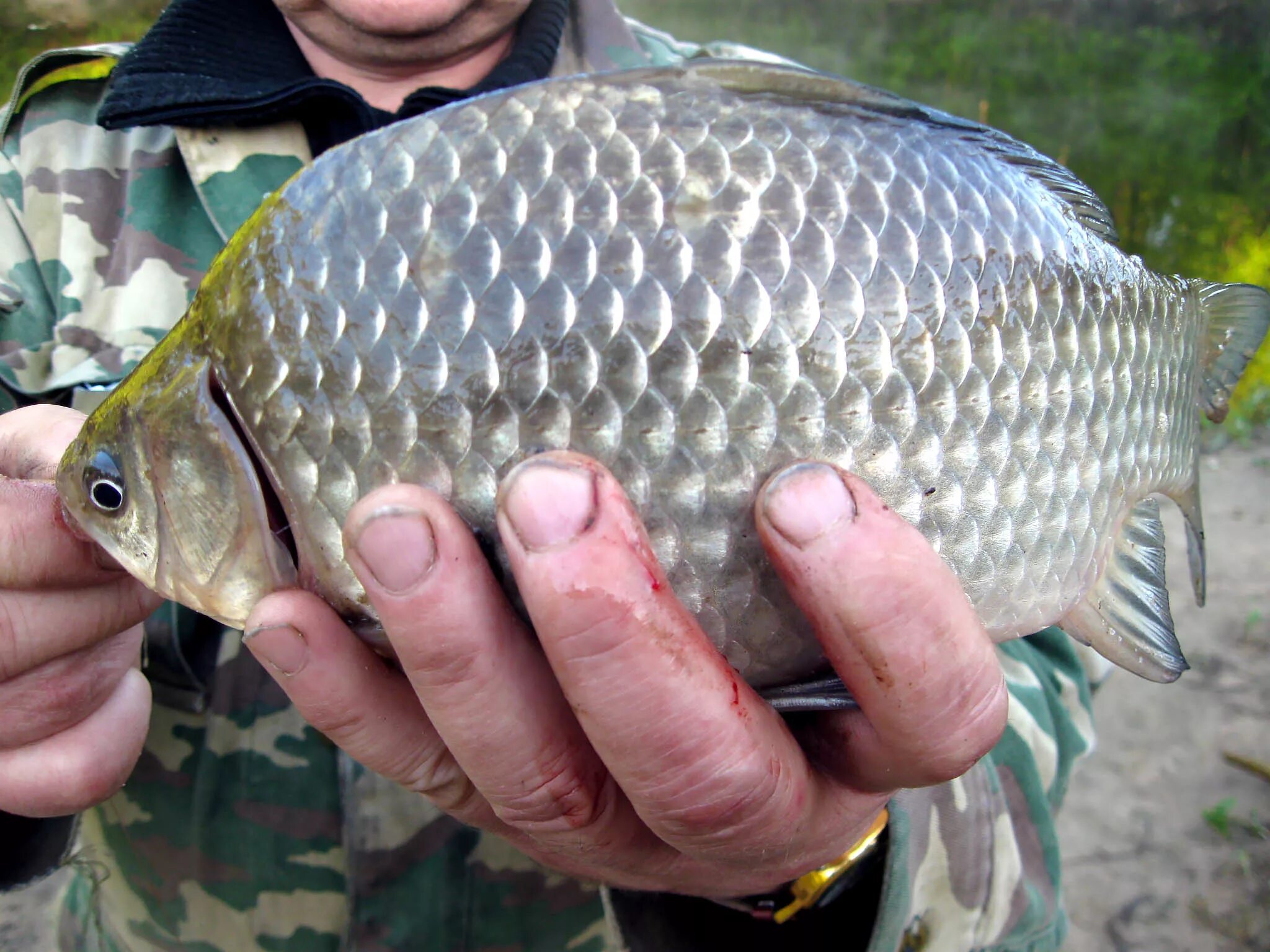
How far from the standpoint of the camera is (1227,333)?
1.13m

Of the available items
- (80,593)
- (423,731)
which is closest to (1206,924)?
(423,731)

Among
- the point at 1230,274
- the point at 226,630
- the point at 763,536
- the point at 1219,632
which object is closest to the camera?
the point at 763,536

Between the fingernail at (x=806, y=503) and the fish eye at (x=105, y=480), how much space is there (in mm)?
610

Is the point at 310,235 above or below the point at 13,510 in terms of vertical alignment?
above

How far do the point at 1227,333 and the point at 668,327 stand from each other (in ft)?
2.61

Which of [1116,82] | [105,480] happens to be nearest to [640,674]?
[105,480]

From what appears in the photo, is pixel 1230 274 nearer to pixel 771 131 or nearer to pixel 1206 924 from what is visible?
pixel 1206 924

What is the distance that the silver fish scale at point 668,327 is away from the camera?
76cm

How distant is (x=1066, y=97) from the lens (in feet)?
33.7

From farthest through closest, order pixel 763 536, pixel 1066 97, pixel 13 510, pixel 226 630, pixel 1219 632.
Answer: pixel 1066 97
pixel 1219 632
pixel 226 630
pixel 13 510
pixel 763 536

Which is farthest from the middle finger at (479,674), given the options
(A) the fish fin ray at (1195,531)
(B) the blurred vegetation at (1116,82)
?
(B) the blurred vegetation at (1116,82)

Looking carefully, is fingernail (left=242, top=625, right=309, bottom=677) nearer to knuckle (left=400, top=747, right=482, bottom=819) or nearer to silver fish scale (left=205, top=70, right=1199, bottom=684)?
silver fish scale (left=205, top=70, right=1199, bottom=684)

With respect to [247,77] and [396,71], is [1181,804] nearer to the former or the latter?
[396,71]

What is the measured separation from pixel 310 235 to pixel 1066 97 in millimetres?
11479
